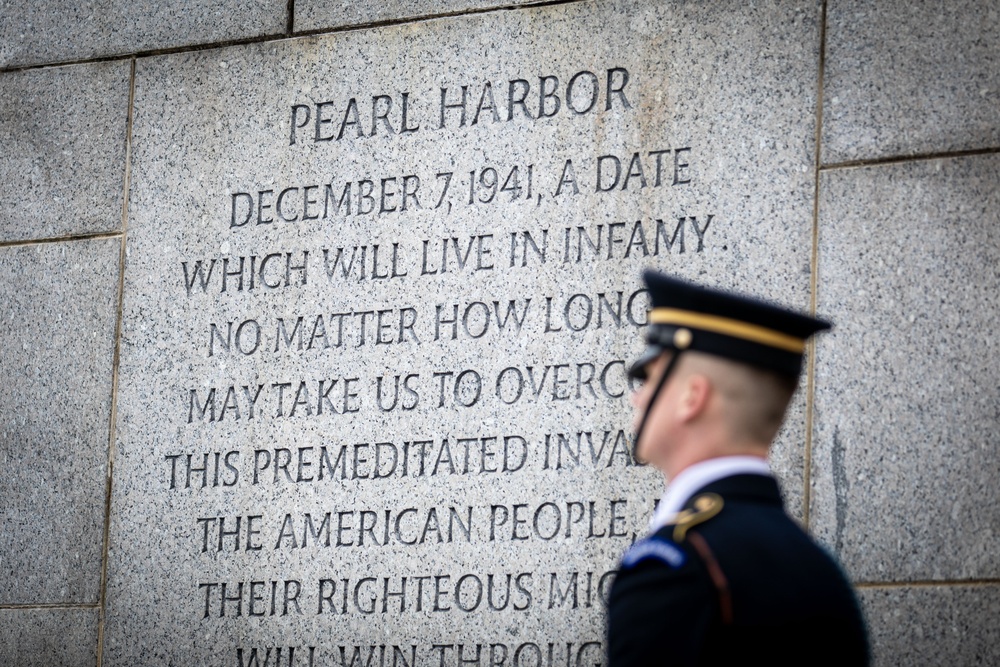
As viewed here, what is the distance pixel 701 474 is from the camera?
376cm

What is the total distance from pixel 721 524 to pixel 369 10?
4869mm

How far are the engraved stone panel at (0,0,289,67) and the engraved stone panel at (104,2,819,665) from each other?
0.50 ft

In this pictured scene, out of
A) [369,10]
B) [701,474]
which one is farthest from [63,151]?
[701,474]

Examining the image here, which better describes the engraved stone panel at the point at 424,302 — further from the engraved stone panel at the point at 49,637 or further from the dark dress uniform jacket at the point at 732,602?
the dark dress uniform jacket at the point at 732,602

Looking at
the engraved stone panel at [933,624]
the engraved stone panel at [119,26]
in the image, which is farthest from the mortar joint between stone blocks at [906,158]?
the engraved stone panel at [119,26]

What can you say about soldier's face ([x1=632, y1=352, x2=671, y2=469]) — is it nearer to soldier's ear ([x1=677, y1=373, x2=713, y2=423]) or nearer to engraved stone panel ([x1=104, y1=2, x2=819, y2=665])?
soldier's ear ([x1=677, y1=373, x2=713, y2=423])

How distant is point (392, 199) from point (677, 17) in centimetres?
151

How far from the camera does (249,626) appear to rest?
290 inches

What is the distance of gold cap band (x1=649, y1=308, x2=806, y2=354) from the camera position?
3.88m

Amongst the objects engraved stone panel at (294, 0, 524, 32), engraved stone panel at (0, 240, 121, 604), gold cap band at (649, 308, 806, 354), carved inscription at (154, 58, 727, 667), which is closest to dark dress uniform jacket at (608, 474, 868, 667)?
gold cap band at (649, 308, 806, 354)

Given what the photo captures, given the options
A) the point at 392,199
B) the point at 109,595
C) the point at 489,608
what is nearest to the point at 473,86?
the point at 392,199

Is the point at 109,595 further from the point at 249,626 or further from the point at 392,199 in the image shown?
the point at 392,199

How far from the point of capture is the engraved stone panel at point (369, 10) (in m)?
7.73

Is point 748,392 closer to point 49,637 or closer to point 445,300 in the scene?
point 445,300
